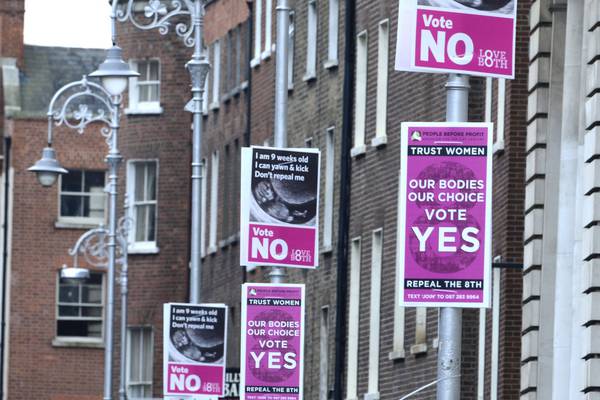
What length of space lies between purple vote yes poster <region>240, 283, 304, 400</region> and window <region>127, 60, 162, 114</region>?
3876cm

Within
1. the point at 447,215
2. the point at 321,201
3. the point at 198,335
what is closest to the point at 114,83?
the point at 198,335

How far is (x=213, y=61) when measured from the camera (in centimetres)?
6219

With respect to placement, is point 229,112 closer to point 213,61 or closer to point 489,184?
point 213,61

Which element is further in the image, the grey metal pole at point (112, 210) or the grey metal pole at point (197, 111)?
the grey metal pole at point (112, 210)

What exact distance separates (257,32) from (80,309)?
1888cm

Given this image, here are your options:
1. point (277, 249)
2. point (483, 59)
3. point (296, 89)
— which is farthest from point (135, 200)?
point (483, 59)

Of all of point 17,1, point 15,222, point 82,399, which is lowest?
point 82,399

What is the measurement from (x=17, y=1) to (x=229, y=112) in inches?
759

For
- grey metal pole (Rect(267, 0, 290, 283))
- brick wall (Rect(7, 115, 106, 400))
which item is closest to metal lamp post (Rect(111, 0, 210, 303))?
grey metal pole (Rect(267, 0, 290, 283))

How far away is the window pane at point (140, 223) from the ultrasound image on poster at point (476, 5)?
4699 cm

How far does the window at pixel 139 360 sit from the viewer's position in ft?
218

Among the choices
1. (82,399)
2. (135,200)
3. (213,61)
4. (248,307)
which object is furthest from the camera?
(82,399)

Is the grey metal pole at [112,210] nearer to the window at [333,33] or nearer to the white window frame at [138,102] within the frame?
the window at [333,33]

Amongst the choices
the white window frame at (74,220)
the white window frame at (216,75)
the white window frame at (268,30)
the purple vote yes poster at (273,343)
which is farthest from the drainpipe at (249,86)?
the purple vote yes poster at (273,343)
